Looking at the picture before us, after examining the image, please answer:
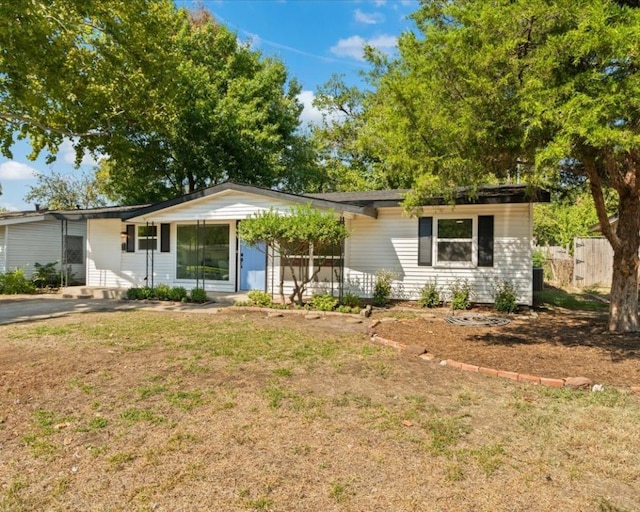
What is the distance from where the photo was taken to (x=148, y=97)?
14.4m

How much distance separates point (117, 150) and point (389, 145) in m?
11.2

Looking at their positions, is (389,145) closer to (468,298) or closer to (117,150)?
(468,298)

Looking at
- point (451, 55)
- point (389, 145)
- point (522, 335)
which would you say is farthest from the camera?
point (522, 335)

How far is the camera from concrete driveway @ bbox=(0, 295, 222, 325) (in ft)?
32.1

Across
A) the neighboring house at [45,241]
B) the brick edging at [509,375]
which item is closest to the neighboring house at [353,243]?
the neighboring house at [45,241]

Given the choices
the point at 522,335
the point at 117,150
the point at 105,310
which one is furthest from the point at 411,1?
the point at 105,310

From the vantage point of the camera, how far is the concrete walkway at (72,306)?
9.95m

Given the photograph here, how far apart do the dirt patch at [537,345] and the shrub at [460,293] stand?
58.4 inches

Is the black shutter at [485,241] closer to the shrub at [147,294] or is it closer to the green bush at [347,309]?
the green bush at [347,309]

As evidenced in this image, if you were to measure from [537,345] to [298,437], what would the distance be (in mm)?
4794

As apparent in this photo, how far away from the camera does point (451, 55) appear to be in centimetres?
557

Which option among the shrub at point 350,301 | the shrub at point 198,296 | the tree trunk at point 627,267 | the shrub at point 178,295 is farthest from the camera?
the shrub at point 178,295

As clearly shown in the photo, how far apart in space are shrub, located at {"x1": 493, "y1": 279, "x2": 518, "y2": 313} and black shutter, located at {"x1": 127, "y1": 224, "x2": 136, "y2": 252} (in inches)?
447

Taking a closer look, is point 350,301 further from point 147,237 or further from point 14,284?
point 14,284
